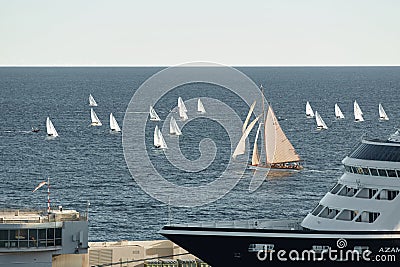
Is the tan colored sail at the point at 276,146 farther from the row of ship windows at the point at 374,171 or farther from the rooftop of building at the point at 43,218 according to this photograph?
the rooftop of building at the point at 43,218

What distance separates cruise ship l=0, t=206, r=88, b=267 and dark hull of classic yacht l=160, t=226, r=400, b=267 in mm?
4055

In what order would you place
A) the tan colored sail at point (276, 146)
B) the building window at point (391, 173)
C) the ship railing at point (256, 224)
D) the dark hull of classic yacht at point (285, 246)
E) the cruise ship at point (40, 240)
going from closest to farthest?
the dark hull of classic yacht at point (285, 246) → the building window at point (391, 173) → the cruise ship at point (40, 240) → the ship railing at point (256, 224) → the tan colored sail at point (276, 146)

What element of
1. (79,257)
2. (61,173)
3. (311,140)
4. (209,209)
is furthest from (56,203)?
(311,140)

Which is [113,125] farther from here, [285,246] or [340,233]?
[340,233]

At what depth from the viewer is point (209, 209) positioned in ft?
335

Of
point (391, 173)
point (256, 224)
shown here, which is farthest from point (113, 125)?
point (391, 173)

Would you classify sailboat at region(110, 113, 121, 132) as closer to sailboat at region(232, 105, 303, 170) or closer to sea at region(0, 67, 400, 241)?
sea at region(0, 67, 400, 241)

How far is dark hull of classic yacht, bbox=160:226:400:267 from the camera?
47.4 m

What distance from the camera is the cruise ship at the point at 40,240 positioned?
49.6 meters

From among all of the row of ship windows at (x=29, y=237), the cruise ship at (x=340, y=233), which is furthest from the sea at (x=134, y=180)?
the row of ship windows at (x=29, y=237)

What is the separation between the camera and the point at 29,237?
163 ft

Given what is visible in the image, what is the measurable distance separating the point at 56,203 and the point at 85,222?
52793mm

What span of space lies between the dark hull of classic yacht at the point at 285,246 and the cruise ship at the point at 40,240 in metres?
4.05

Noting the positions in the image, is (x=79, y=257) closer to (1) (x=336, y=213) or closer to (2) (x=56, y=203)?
(1) (x=336, y=213)
